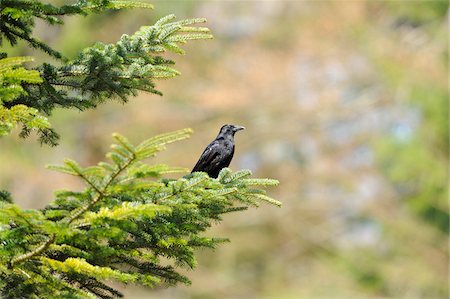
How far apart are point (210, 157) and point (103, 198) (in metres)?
2.21

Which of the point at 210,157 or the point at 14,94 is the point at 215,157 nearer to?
the point at 210,157

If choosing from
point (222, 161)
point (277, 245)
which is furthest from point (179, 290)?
point (222, 161)

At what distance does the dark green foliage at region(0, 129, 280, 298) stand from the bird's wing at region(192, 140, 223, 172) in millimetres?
1315

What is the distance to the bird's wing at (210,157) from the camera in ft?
16.4

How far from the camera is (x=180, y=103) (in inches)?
772

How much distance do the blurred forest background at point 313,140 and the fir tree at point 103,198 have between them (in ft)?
40.4

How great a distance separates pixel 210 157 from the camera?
16.6 ft

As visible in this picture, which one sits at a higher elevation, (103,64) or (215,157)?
(215,157)

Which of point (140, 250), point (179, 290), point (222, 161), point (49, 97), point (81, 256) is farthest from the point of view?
point (179, 290)

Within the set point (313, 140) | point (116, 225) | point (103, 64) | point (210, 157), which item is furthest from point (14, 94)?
point (313, 140)

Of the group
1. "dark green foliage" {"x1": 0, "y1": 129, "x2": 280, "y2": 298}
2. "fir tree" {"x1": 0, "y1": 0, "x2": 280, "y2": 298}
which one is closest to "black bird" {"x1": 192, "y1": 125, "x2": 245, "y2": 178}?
"fir tree" {"x1": 0, "y1": 0, "x2": 280, "y2": 298}

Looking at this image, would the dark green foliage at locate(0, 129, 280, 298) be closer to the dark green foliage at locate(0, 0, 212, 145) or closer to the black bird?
the dark green foliage at locate(0, 0, 212, 145)

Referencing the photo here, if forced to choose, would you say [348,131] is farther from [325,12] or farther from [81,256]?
[81,256]

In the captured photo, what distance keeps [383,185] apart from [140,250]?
1633cm
